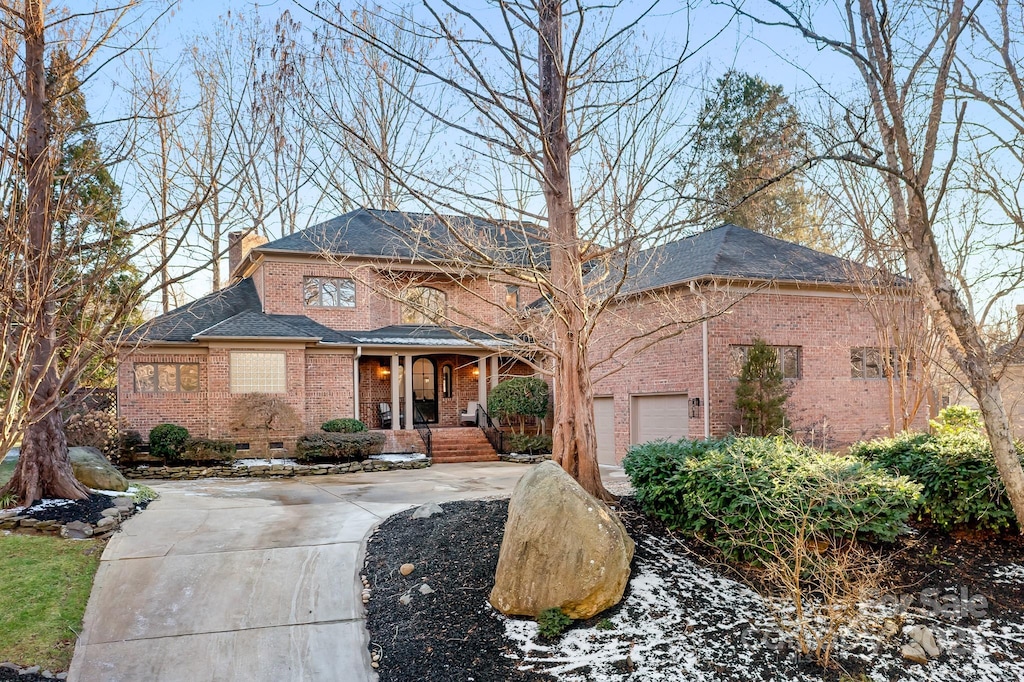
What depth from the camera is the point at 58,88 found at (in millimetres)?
6348

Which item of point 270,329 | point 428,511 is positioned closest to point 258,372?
point 270,329

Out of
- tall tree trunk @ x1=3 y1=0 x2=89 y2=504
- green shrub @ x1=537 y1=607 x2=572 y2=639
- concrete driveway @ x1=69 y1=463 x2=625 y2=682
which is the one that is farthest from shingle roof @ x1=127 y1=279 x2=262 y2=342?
green shrub @ x1=537 y1=607 x2=572 y2=639

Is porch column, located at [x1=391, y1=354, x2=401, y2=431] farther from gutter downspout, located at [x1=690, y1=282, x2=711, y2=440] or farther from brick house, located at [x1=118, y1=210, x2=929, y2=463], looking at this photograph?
gutter downspout, located at [x1=690, y1=282, x2=711, y2=440]

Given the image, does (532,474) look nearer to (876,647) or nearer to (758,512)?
(758,512)

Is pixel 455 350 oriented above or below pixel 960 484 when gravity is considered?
above

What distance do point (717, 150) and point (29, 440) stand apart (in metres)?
24.4

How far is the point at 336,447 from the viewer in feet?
56.2

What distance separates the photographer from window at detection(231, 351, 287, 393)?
17938 millimetres

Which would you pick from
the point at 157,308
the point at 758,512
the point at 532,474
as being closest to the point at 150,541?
the point at 532,474

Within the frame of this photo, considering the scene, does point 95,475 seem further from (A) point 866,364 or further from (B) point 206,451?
(A) point 866,364

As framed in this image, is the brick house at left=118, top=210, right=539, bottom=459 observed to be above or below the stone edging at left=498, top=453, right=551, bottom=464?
above

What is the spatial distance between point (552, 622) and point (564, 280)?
3703mm

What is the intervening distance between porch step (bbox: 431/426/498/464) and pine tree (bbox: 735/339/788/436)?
7.05 m

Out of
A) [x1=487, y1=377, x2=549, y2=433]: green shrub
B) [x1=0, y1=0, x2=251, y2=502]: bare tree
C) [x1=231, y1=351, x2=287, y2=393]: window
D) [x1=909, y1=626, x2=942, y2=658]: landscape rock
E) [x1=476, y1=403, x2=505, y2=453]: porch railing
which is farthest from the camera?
[x1=487, y1=377, x2=549, y2=433]: green shrub
